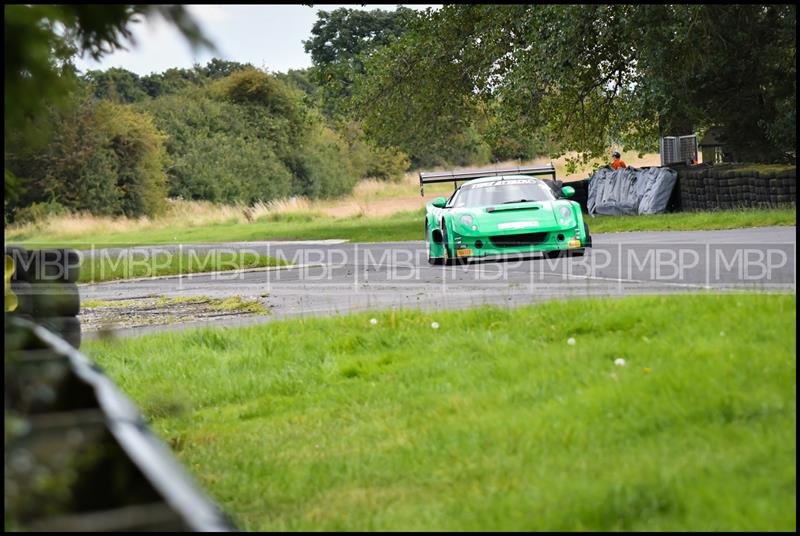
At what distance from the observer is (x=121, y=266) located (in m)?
27.2

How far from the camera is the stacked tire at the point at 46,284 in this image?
8570 mm

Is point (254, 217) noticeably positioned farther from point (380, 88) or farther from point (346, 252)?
point (346, 252)

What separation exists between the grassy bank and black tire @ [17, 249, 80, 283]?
18469mm

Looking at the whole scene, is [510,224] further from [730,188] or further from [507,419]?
[730,188]

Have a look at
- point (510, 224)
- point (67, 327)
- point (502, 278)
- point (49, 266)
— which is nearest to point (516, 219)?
point (510, 224)

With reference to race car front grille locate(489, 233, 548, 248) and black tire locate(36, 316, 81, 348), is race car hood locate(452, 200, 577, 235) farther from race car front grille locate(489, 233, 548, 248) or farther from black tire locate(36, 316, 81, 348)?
black tire locate(36, 316, 81, 348)

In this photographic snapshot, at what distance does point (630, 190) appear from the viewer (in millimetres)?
33594

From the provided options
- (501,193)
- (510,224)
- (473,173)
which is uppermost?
(473,173)

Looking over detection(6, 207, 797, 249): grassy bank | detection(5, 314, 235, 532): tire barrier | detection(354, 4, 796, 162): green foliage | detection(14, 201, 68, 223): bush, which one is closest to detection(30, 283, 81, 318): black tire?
detection(5, 314, 235, 532): tire barrier

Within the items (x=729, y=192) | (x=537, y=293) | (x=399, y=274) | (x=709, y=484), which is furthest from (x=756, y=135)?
(x=709, y=484)

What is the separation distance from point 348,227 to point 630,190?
11440 millimetres

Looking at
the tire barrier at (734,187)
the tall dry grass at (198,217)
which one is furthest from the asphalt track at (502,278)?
the tall dry grass at (198,217)

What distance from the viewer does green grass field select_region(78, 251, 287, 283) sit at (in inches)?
993

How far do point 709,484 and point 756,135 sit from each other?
97.5 feet
